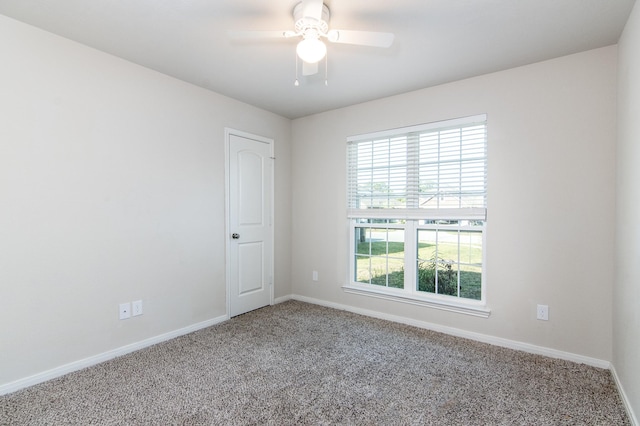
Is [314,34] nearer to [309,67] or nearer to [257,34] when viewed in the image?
[309,67]

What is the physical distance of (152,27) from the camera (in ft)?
7.22

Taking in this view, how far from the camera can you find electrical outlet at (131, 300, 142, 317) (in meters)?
2.72

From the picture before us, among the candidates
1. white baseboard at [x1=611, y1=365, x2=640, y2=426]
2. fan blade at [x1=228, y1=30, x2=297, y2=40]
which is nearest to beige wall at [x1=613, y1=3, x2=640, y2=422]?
white baseboard at [x1=611, y1=365, x2=640, y2=426]

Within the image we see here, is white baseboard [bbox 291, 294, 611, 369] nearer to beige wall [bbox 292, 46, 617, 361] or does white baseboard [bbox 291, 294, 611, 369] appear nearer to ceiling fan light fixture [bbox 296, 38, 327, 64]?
beige wall [bbox 292, 46, 617, 361]

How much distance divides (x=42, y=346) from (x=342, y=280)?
8.96 ft

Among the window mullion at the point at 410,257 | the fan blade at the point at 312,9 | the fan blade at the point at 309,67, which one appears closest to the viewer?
the fan blade at the point at 312,9

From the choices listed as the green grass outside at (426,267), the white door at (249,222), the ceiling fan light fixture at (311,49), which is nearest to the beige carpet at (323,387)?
the green grass outside at (426,267)

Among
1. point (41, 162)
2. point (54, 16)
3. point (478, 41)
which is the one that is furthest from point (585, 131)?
point (41, 162)

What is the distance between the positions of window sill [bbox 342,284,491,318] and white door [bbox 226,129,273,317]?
1.04m

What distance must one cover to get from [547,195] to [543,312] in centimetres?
96

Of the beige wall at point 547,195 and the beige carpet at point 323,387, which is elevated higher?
the beige wall at point 547,195

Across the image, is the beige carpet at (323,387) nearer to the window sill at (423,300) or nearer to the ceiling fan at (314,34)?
the window sill at (423,300)

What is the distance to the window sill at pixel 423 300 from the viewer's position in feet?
9.71

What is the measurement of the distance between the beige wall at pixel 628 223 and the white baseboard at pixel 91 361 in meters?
3.28
